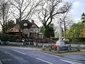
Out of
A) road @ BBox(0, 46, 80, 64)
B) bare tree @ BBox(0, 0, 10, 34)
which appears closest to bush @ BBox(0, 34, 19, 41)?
bare tree @ BBox(0, 0, 10, 34)

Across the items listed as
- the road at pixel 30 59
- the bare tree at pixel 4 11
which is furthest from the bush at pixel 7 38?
the road at pixel 30 59

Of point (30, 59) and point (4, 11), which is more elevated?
point (4, 11)

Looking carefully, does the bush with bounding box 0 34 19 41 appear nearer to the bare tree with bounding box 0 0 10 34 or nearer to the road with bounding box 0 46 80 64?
the bare tree with bounding box 0 0 10 34

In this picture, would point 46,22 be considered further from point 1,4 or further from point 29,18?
point 1,4

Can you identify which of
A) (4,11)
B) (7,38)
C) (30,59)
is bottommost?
(30,59)

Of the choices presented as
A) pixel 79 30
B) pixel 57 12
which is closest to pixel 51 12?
pixel 57 12

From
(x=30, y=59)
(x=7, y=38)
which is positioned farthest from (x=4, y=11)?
(x=30, y=59)

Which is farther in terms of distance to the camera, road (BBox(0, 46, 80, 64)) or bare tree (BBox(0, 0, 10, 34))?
bare tree (BBox(0, 0, 10, 34))

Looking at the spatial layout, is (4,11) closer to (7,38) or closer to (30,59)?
Result: (7,38)

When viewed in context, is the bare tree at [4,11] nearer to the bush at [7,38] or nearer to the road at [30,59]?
the bush at [7,38]

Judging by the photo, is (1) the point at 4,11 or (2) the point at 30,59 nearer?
(2) the point at 30,59

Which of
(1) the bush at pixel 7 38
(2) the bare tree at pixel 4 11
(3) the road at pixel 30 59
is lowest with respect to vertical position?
(3) the road at pixel 30 59

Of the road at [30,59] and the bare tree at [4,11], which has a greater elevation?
the bare tree at [4,11]

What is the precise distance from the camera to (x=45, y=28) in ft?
281
